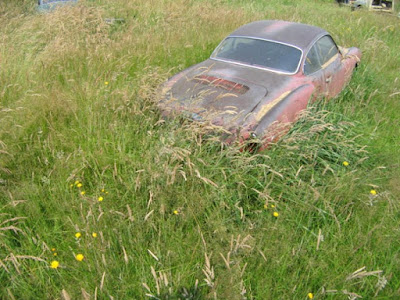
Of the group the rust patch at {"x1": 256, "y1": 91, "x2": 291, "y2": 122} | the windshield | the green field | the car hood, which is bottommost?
the green field

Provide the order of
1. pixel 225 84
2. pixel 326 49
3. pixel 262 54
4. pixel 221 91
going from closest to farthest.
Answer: pixel 221 91 → pixel 225 84 → pixel 262 54 → pixel 326 49

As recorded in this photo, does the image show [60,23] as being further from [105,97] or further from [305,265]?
[305,265]

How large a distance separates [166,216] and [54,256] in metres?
0.85

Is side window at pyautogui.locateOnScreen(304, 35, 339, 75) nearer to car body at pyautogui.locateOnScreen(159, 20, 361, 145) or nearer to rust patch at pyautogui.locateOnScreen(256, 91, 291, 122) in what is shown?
car body at pyautogui.locateOnScreen(159, 20, 361, 145)

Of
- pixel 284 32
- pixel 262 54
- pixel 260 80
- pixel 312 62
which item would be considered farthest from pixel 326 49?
pixel 260 80

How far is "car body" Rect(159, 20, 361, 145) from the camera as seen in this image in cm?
321

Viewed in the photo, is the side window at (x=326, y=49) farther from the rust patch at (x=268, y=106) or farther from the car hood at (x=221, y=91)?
the rust patch at (x=268, y=106)

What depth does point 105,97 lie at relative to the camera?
3752 mm

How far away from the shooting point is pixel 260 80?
3.90 metres

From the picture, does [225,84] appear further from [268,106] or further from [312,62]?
[312,62]

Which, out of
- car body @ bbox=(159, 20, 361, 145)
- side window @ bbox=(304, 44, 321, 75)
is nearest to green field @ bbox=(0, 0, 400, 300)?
car body @ bbox=(159, 20, 361, 145)

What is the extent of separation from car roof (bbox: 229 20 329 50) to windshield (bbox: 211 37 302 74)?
0.32ft

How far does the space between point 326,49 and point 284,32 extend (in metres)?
0.81

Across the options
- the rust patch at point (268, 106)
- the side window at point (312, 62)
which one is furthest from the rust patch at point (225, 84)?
the side window at point (312, 62)
